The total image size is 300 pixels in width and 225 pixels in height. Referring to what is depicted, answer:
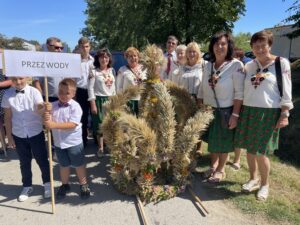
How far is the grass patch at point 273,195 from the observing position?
3.43m

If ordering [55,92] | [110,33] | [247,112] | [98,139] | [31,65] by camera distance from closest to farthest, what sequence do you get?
[31,65], [247,112], [55,92], [98,139], [110,33]

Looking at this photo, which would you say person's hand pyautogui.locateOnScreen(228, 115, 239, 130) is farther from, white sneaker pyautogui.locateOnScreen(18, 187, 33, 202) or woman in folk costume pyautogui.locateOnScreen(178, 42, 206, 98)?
white sneaker pyautogui.locateOnScreen(18, 187, 33, 202)

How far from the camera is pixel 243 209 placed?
3531 mm

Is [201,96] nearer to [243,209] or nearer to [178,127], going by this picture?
[178,127]

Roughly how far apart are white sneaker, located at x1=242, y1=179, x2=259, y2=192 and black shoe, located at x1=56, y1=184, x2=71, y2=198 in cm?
244

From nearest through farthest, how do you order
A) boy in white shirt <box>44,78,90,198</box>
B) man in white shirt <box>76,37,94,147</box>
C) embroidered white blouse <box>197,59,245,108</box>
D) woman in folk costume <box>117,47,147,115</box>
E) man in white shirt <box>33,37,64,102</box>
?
boy in white shirt <box>44,78,90,198</box>
embroidered white blouse <box>197,59,245,108</box>
woman in folk costume <box>117,47,147,115</box>
man in white shirt <box>33,37,64,102</box>
man in white shirt <box>76,37,94,147</box>

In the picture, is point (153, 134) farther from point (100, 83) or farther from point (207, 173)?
point (100, 83)

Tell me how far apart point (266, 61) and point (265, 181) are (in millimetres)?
1597

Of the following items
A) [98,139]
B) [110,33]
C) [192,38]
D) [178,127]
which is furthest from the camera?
[110,33]

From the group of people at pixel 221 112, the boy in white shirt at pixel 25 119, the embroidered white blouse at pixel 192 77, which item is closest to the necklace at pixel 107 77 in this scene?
the group of people at pixel 221 112

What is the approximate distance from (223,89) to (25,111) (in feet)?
8.32

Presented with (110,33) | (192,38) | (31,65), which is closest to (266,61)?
(31,65)

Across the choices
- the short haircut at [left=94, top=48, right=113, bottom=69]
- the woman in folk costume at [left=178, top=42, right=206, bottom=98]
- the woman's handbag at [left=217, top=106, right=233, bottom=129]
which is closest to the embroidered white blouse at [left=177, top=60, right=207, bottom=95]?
the woman in folk costume at [left=178, top=42, right=206, bottom=98]

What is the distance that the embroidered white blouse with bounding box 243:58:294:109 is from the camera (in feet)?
10.8
